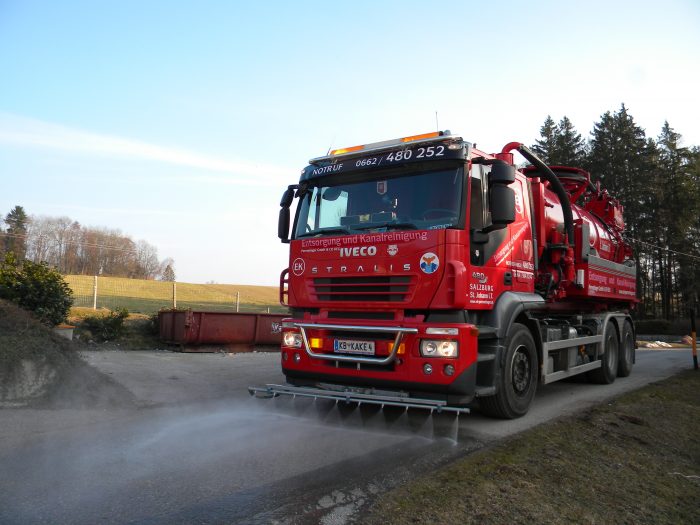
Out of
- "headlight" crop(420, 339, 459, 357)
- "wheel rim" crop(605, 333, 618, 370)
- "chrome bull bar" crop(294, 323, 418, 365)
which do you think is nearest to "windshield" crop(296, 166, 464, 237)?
"chrome bull bar" crop(294, 323, 418, 365)

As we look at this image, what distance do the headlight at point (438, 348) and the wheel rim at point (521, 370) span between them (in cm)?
139

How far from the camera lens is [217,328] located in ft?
48.0

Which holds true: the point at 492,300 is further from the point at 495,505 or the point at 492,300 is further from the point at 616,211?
the point at 616,211

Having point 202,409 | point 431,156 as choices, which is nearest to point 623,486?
point 431,156

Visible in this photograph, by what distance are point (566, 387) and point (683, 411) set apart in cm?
242

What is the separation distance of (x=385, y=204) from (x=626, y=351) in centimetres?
776

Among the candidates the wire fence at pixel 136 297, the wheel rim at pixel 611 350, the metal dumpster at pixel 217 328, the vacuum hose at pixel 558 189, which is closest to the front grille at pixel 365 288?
the vacuum hose at pixel 558 189

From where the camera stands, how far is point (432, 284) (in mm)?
5418

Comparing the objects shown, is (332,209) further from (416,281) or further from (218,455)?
(218,455)

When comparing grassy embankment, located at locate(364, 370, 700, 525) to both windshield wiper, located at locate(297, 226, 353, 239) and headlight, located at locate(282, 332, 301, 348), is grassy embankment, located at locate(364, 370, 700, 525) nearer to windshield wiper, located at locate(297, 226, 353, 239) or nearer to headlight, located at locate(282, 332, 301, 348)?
headlight, located at locate(282, 332, 301, 348)

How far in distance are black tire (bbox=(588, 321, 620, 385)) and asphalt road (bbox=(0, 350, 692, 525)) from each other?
5.86ft

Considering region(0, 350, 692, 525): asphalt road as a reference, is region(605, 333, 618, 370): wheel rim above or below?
above

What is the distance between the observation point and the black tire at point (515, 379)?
5.97 metres

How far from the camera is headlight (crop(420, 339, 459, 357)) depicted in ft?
17.1
